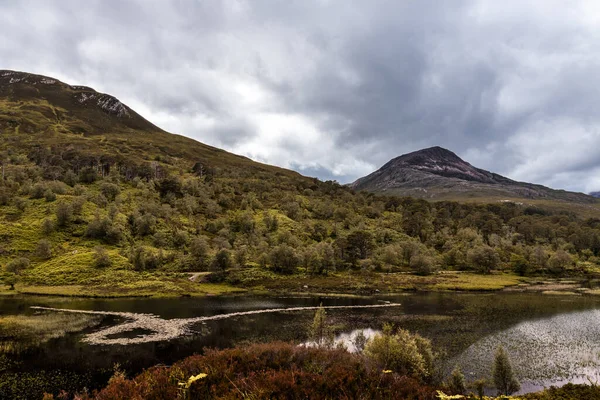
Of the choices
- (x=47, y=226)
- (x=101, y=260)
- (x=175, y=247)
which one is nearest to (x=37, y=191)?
(x=47, y=226)

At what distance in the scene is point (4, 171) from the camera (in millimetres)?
190500

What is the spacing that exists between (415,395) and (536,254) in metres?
175

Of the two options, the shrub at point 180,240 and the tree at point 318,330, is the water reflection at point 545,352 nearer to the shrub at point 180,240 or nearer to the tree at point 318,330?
the tree at point 318,330

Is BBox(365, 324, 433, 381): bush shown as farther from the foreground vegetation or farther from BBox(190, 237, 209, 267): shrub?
BBox(190, 237, 209, 267): shrub

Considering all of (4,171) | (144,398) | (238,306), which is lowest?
(238,306)

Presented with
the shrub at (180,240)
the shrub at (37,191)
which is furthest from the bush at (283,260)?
the shrub at (37,191)

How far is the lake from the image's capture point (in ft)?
134

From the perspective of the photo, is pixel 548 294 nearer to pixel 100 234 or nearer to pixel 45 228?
pixel 100 234

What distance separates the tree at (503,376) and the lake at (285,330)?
13.5 ft

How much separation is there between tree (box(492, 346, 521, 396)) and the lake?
4116 millimetres

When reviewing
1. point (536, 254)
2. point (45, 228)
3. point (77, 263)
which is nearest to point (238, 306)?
point (77, 263)

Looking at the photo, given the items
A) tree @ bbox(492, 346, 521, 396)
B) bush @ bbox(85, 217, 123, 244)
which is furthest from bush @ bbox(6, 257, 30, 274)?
tree @ bbox(492, 346, 521, 396)

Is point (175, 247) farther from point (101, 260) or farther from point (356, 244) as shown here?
point (356, 244)

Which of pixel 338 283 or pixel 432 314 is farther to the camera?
pixel 338 283
